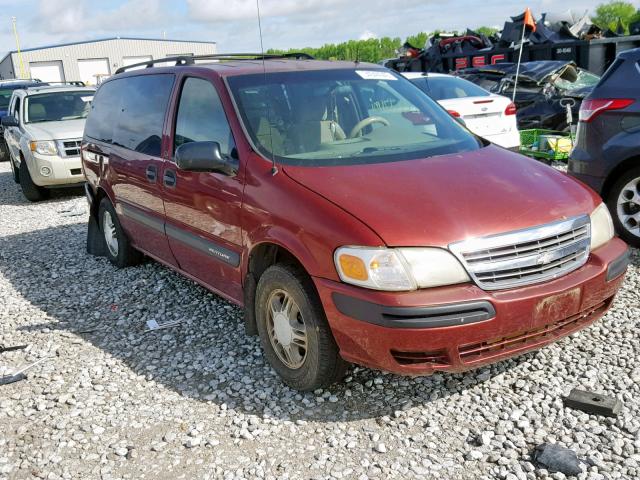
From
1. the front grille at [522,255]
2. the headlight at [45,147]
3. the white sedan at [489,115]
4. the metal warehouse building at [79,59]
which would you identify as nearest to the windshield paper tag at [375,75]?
the front grille at [522,255]

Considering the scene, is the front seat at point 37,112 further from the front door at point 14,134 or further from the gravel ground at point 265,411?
the gravel ground at point 265,411

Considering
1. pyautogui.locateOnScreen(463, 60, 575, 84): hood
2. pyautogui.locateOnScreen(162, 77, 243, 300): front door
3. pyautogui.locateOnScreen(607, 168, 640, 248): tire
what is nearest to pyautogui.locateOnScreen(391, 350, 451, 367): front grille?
pyautogui.locateOnScreen(162, 77, 243, 300): front door

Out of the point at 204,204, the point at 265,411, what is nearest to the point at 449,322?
the point at 265,411

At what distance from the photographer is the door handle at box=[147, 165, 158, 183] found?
489 centimetres

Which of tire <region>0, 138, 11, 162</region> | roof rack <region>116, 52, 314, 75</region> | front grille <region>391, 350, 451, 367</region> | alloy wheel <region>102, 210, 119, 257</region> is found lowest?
tire <region>0, 138, 11, 162</region>

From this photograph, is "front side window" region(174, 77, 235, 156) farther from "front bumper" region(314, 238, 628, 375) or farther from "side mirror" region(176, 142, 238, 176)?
"front bumper" region(314, 238, 628, 375)

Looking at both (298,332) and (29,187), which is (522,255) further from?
(29,187)

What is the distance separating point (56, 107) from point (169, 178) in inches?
312

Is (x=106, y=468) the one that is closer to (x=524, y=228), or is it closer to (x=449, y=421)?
(x=449, y=421)

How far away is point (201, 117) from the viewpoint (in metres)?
4.45

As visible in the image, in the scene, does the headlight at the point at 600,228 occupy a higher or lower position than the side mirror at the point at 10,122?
lower

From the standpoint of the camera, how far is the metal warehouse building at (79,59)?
182ft

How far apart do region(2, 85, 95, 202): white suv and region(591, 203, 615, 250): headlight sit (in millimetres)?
8705

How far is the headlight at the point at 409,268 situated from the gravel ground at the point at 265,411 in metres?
0.79
